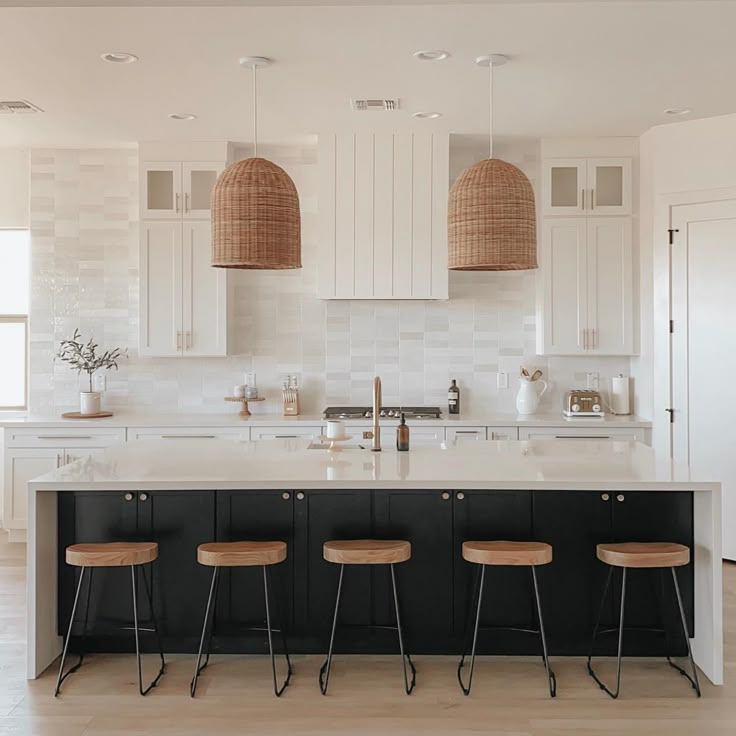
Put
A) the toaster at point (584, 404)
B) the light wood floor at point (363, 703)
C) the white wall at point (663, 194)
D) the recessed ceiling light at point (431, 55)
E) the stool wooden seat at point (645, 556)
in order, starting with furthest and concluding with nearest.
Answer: the toaster at point (584, 404) → the white wall at point (663, 194) → the recessed ceiling light at point (431, 55) → the stool wooden seat at point (645, 556) → the light wood floor at point (363, 703)

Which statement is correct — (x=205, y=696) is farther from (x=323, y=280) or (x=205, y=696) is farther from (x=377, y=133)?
(x=377, y=133)

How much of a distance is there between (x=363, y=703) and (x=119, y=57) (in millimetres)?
3361

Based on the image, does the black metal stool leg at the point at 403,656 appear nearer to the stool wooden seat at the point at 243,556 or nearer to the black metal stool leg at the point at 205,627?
the stool wooden seat at the point at 243,556

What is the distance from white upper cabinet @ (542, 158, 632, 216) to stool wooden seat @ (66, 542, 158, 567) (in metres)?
3.89

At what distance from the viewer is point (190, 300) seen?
245 inches

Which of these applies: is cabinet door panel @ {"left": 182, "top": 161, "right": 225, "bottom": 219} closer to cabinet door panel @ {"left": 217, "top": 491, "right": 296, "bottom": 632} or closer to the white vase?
the white vase

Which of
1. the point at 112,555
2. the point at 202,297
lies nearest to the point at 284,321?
the point at 202,297

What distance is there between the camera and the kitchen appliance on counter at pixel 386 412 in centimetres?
604

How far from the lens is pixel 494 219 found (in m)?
3.62

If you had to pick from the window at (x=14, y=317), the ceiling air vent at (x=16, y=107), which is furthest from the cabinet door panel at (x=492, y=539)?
the window at (x=14, y=317)

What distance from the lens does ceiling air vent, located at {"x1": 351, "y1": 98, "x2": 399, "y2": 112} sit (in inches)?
206

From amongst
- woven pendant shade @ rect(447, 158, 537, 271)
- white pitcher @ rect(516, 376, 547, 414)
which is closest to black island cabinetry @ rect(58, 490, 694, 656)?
woven pendant shade @ rect(447, 158, 537, 271)

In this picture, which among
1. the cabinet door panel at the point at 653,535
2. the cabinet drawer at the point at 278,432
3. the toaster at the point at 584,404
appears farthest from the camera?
the toaster at the point at 584,404

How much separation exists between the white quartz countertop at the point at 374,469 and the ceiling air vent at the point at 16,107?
2302 millimetres
